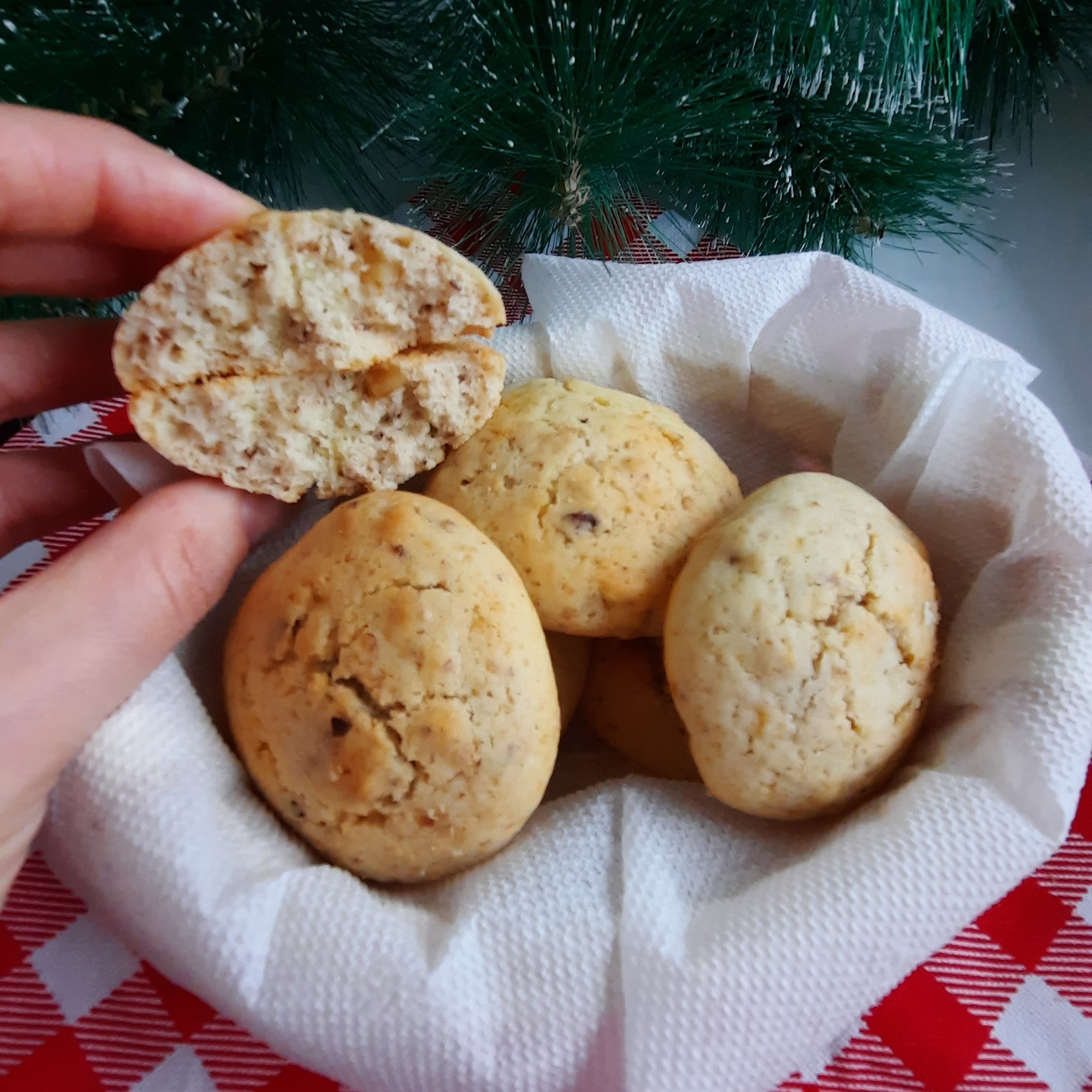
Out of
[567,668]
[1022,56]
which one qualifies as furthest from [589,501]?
[1022,56]

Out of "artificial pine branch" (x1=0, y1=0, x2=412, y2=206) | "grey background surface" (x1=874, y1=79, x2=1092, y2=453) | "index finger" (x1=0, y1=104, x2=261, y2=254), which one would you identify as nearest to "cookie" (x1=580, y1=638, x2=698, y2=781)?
"index finger" (x1=0, y1=104, x2=261, y2=254)

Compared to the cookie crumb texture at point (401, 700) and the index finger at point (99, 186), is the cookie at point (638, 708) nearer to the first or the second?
the cookie crumb texture at point (401, 700)

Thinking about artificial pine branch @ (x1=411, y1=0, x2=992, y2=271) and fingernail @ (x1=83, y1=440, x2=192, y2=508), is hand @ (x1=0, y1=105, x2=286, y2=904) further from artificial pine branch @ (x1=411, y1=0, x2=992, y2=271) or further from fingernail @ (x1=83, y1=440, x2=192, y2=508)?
artificial pine branch @ (x1=411, y1=0, x2=992, y2=271)

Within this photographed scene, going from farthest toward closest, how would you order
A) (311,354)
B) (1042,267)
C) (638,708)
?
(1042,267), (638,708), (311,354)

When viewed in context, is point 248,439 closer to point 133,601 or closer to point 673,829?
point 133,601

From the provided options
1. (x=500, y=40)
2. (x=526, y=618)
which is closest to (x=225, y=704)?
(x=526, y=618)

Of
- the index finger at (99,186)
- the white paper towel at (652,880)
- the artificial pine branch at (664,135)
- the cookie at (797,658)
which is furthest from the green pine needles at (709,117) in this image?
the cookie at (797,658)

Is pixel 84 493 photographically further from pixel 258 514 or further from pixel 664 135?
pixel 664 135
